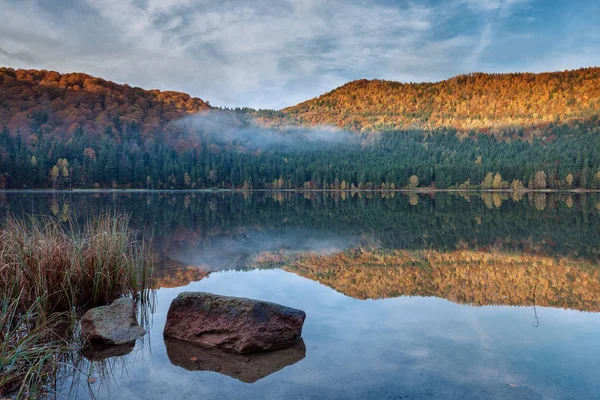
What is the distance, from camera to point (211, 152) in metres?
166

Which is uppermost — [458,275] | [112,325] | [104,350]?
[112,325]

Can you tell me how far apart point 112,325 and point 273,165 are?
5716 inches

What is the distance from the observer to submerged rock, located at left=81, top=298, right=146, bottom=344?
634 cm

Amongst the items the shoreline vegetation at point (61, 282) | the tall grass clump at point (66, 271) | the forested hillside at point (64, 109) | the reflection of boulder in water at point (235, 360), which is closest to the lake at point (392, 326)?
the reflection of boulder in water at point (235, 360)

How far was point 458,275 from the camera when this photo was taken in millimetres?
11836

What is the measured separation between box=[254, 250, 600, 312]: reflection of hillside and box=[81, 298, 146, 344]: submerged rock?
488 centimetres

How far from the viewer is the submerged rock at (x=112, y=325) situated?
250 inches

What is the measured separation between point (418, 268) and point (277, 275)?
4.33 metres

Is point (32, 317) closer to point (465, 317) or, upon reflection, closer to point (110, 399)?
point (110, 399)

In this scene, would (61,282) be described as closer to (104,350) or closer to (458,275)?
(104,350)

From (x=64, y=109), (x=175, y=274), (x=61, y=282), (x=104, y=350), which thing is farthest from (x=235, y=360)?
(x=64, y=109)

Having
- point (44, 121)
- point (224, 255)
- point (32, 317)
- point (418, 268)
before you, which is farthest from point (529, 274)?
point (44, 121)

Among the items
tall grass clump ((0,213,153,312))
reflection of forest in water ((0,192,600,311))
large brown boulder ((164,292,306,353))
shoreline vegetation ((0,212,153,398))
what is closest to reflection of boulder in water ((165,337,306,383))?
large brown boulder ((164,292,306,353))

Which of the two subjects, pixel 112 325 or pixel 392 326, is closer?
pixel 112 325
